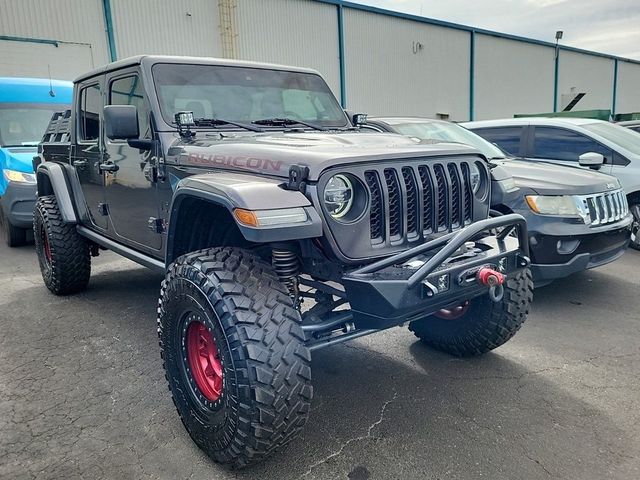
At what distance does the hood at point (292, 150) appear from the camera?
7.77 feet

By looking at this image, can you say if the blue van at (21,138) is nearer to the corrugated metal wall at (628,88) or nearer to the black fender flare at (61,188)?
the black fender flare at (61,188)

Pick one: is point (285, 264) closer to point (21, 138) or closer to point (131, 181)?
point (131, 181)

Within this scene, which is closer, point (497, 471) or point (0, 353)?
point (497, 471)

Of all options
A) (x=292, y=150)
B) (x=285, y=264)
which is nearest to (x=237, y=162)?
(x=292, y=150)

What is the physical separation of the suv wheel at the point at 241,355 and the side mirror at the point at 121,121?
108 cm

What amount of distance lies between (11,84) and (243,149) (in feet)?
24.9

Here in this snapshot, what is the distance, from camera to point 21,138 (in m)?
7.94

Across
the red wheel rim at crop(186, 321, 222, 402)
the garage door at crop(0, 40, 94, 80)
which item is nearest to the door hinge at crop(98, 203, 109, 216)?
the red wheel rim at crop(186, 321, 222, 402)

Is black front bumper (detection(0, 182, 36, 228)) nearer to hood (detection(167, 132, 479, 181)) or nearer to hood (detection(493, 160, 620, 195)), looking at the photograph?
hood (detection(167, 132, 479, 181))

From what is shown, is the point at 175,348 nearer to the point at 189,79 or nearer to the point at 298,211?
the point at 298,211

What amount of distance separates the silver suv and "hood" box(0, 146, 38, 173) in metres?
6.57

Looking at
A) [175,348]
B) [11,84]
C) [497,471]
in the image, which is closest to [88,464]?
[175,348]

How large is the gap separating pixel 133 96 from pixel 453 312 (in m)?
2.67

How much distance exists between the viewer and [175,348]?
2.63 metres
